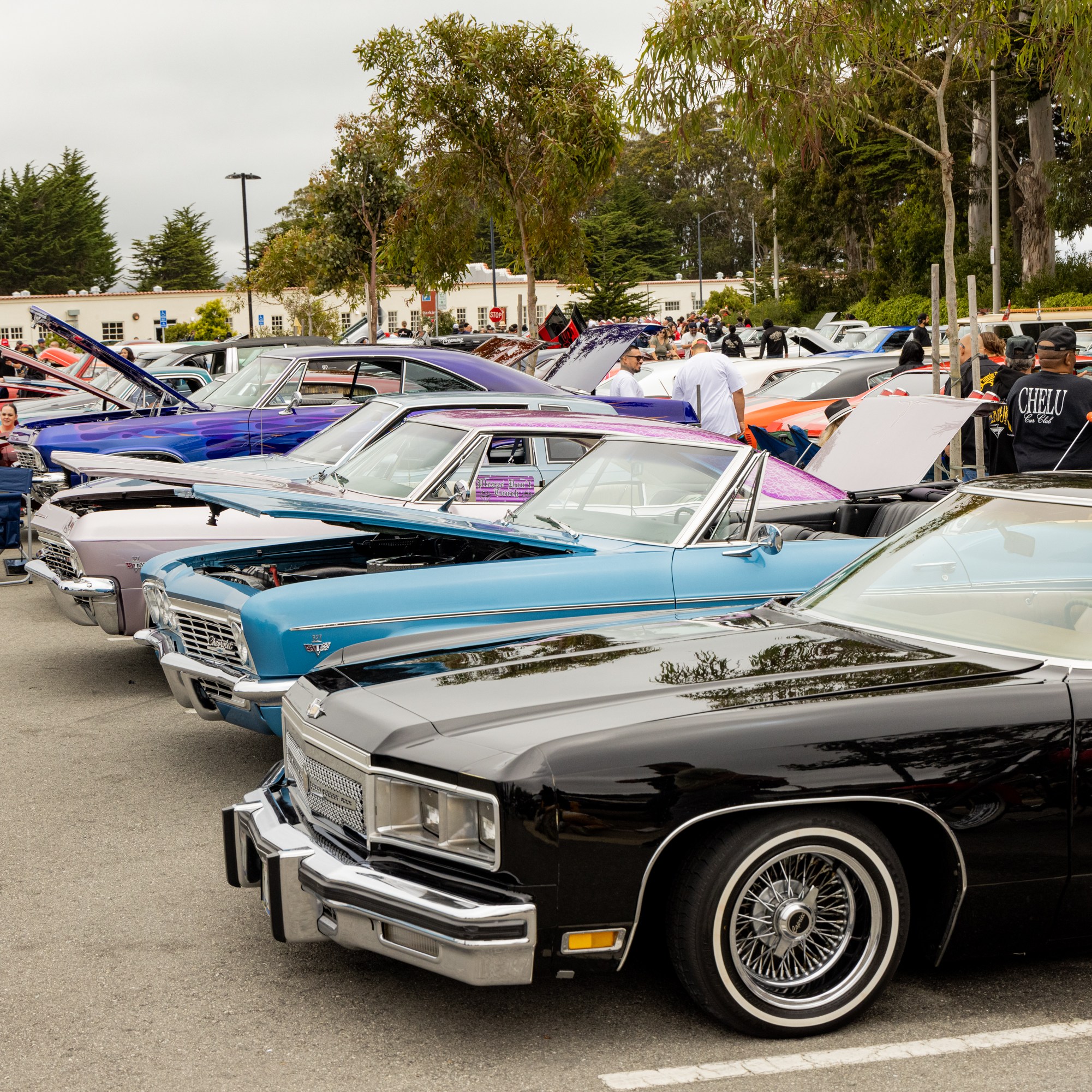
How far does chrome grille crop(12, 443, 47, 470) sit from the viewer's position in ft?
42.2

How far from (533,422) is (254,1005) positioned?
4682mm

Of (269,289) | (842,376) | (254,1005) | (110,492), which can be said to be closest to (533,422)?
(110,492)

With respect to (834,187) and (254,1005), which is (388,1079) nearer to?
(254,1005)

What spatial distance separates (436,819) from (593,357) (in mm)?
13294

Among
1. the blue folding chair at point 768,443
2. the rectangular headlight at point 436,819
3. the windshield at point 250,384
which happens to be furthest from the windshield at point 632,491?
the windshield at point 250,384

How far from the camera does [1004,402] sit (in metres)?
9.44

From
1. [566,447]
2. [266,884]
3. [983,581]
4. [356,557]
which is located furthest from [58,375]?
[983,581]

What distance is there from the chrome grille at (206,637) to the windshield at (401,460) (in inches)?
76.8

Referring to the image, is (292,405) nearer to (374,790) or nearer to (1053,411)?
(1053,411)

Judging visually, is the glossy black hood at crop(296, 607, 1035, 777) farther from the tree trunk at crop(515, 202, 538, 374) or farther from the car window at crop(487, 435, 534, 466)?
the tree trunk at crop(515, 202, 538, 374)

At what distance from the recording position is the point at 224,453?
488 inches

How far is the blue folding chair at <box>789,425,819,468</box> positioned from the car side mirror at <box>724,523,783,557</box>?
567cm

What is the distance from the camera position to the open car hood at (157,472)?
6645 mm

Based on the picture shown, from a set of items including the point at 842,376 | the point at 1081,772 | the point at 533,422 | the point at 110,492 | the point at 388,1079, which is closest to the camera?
the point at 388,1079
